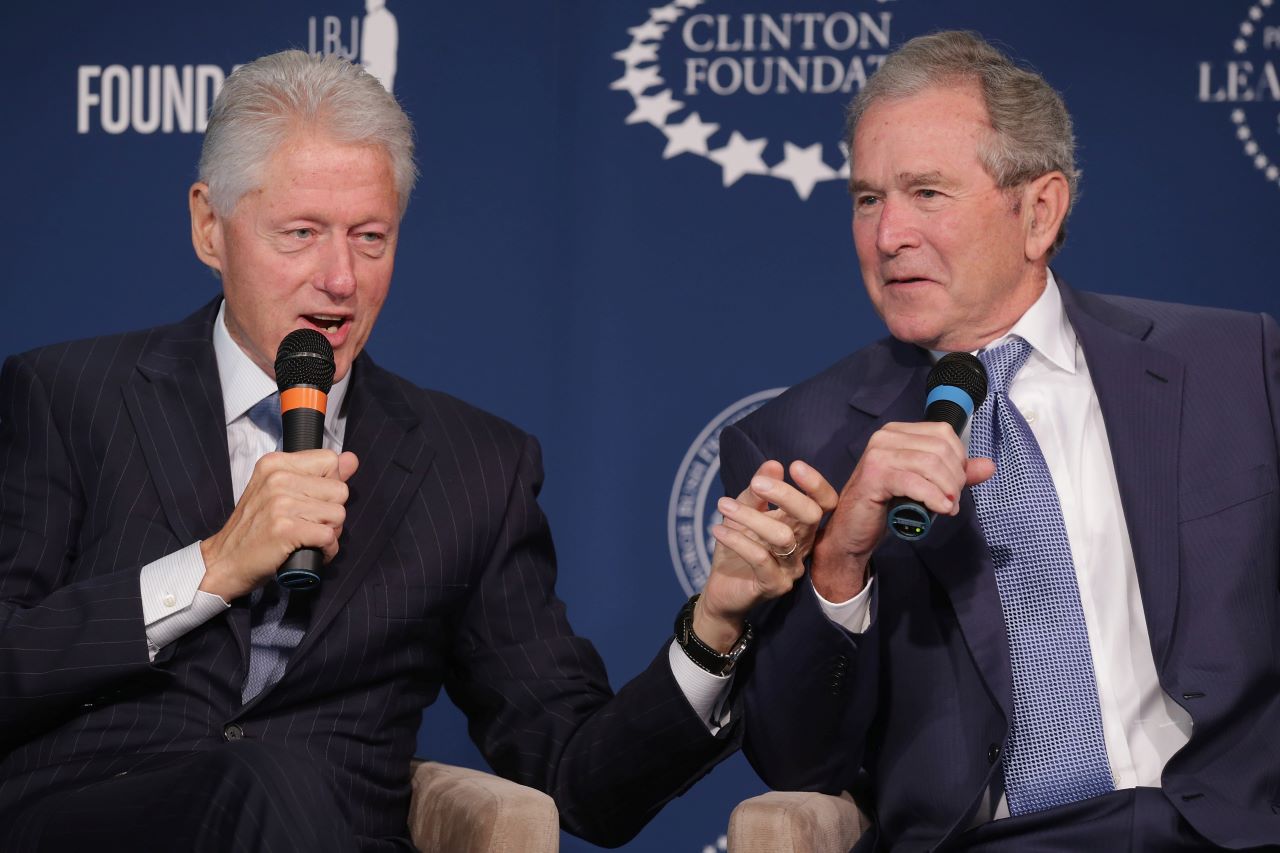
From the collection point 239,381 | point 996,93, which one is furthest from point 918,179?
point 239,381

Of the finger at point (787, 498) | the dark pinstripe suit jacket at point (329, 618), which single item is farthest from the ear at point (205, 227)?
the finger at point (787, 498)

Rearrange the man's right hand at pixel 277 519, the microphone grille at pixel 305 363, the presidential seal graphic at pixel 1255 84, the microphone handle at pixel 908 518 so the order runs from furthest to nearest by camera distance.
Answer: the presidential seal graphic at pixel 1255 84 → the microphone grille at pixel 305 363 → the man's right hand at pixel 277 519 → the microphone handle at pixel 908 518

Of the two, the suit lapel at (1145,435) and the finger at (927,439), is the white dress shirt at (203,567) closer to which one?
the finger at (927,439)

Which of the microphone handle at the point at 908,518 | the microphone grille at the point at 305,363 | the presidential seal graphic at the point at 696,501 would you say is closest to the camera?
the microphone handle at the point at 908,518

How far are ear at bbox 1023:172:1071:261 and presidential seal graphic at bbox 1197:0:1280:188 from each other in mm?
1108

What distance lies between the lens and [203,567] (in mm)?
2176

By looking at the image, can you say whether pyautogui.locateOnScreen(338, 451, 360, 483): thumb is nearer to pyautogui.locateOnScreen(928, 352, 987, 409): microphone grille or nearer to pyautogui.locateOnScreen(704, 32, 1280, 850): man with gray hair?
pyautogui.locateOnScreen(704, 32, 1280, 850): man with gray hair

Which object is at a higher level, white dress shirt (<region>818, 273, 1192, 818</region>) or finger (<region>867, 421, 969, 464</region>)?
finger (<region>867, 421, 969, 464</region>)

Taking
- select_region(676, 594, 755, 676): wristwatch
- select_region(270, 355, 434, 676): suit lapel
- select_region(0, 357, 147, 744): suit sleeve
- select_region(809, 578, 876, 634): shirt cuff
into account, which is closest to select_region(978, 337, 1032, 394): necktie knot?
select_region(809, 578, 876, 634): shirt cuff

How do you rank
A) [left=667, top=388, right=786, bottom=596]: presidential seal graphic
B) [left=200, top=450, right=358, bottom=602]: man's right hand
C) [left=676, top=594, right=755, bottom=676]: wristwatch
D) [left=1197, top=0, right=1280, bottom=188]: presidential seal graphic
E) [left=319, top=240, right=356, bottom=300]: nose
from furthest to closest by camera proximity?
[left=667, top=388, right=786, bottom=596]: presidential seal graphic
[left=1197, top=0, right=1280, bottom=188]: presidential seal graphic
[left=319, top=240, right=356, bottom=300]: nose
[left=676, top=594, right=755, bottom=676]: wristwatch
[left=200, top=450, right=358, bottom=602]: man's right hand

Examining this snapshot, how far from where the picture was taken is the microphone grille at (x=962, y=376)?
2092mm

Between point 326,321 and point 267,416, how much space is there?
18 cm

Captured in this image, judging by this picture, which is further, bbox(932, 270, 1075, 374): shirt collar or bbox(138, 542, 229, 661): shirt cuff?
bbox(932, 270, 1075, 374): shirt collar

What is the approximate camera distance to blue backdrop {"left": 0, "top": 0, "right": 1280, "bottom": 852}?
3.47m
